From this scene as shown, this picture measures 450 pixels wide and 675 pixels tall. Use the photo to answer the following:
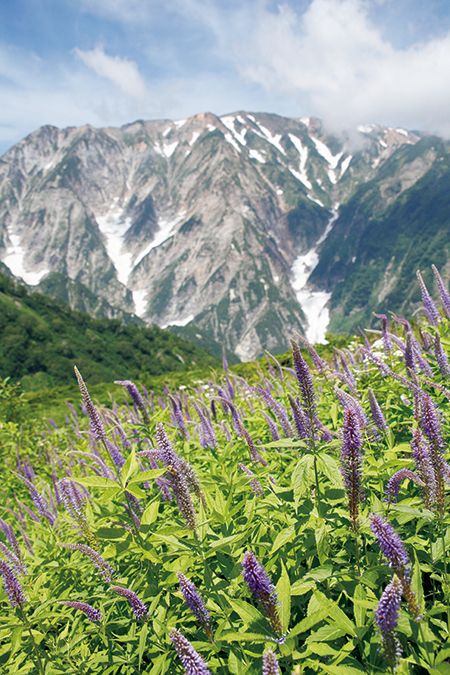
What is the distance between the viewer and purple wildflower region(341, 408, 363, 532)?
125 inches

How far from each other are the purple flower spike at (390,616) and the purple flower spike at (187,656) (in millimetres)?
1107

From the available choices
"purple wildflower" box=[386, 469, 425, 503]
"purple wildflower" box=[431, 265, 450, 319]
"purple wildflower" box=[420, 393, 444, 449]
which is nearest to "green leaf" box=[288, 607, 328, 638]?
"purple wildflower" box=[386, 469, 425, 503]

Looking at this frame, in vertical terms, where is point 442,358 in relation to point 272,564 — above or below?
above

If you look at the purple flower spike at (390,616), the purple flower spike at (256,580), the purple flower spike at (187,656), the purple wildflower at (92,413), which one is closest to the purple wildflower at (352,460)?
the purple flower spike at (390,616)

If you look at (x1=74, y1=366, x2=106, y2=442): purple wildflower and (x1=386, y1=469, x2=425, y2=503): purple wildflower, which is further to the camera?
(x1=74, y1=366, x2=106, y2=442): purple wildflower

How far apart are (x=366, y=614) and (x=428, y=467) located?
124 centimetres

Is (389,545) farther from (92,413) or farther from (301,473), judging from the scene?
(92,413)

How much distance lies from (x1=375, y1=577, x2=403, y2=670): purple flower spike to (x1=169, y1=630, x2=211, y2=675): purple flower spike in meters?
1.11

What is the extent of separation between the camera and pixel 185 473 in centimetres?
399

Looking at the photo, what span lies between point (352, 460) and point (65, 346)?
142 meters

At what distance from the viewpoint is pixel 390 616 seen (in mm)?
2605

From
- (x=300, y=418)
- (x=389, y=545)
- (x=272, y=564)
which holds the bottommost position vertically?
(x=272, y=564)

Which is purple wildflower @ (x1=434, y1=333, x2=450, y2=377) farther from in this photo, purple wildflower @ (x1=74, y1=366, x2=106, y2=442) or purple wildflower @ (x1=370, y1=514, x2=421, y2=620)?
purple wildflower @ (x1=74, y1=366, x2=106, y2=442)

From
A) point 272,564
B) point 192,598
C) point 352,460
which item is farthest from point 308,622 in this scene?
point 352,460
